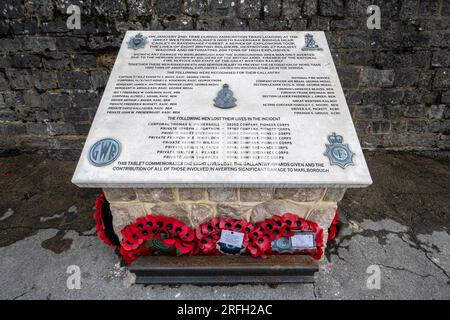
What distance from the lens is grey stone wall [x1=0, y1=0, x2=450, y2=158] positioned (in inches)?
118

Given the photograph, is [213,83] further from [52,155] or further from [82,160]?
[52,155]

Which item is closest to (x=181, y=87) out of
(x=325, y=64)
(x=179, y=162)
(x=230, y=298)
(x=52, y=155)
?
(x=179, y=162)

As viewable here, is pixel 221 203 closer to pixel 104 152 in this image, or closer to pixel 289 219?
pixel 289 219

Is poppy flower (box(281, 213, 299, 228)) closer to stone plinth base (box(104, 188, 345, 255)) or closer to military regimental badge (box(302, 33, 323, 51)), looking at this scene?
stone plinth base (box(104, 188, 345, 255))

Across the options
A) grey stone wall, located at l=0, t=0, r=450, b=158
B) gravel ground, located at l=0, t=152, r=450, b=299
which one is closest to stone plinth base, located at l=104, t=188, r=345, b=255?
gravel ground, located at l=0, t=152, r=450, b=299

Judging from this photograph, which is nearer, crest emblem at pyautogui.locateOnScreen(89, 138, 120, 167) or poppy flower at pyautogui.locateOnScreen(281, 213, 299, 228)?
crest emblem at pyautogui.locateOnScreen(89, 138, 120, 167)

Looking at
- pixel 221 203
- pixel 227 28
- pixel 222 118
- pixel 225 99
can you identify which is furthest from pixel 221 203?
pixel 227 28

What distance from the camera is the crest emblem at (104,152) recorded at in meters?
1.92

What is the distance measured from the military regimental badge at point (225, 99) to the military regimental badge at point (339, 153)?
0.69 m

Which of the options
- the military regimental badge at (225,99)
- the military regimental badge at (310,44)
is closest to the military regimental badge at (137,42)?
the military regimental badge at (225,99)

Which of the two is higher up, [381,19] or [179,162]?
[381,19]

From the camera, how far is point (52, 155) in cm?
378

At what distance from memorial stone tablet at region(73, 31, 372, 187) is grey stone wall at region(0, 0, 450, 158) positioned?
2.17 ft
